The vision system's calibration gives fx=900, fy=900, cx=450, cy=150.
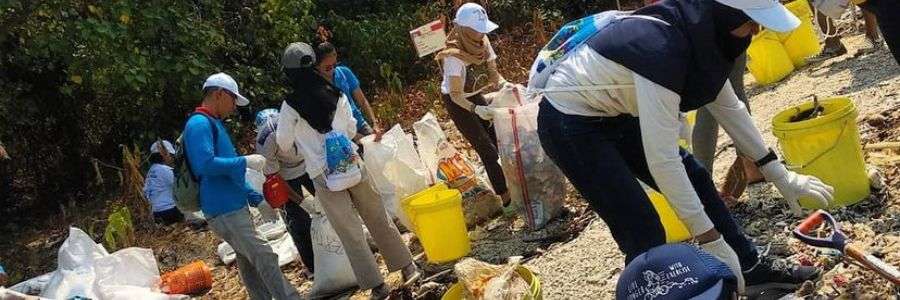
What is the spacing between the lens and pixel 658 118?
277cm

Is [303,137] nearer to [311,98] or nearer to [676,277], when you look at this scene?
[311,98]

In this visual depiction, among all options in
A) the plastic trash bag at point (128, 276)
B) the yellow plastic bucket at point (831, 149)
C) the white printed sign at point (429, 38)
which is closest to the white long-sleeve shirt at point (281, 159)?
the plastic trash bag at point (128, 276)

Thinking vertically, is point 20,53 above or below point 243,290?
above

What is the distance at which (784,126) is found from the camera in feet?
12.6

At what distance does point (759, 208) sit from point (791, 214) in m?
0.26

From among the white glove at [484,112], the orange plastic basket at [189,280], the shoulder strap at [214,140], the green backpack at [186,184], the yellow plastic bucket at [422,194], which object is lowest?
the orange plastic basket at [189,280]

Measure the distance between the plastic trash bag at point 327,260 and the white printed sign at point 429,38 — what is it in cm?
169

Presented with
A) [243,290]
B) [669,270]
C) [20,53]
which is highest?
[20,53]

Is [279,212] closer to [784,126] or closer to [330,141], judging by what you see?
[330,141]

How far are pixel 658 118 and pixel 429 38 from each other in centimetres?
418

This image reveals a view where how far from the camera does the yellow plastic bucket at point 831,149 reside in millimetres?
3758

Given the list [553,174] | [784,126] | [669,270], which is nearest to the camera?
[669,270]

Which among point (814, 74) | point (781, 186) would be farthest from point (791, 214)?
point (814, 74)

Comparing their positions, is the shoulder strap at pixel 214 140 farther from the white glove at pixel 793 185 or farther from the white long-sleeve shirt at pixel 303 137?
the white glove at pixel 793 185
